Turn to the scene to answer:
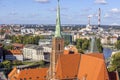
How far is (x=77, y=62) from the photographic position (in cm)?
3594

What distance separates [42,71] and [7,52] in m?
41.9

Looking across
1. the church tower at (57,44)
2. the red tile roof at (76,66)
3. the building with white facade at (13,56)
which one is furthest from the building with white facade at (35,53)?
the red tile roof at (76,66)

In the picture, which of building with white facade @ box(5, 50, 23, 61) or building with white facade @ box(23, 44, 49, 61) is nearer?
building with white facade @ box(5, 50, 23, 61)

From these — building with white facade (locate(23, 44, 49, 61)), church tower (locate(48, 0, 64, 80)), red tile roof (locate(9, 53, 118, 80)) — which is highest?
church tower (locate(48, 0, 64, 80))

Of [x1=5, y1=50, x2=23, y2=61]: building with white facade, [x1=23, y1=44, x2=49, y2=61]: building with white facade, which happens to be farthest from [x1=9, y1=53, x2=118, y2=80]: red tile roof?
[x1=23, y1=44, x2=49, y2=61]: building with white facade

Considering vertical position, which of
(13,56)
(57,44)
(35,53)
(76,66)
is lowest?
(35,53)

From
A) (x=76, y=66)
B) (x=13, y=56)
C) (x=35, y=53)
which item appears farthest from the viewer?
(x=35, y=53)

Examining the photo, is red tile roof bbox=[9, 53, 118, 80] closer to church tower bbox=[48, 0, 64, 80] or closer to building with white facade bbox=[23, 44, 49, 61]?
church tower bbox=[48, 0, 64, 80]

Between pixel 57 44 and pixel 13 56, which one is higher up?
pixel 57 44

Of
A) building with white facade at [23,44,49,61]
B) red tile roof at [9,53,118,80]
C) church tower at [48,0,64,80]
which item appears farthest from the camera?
building with white facade at [23,44,49,61]

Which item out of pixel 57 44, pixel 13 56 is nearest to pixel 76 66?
pixel 57 44

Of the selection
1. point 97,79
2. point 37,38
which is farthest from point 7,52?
point 97,79

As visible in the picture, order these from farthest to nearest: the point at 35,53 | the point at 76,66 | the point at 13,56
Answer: the point at 35,53, the point at 13,56, the point at 76,66

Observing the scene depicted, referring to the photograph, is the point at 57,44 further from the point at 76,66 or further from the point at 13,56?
the point at 13,56
